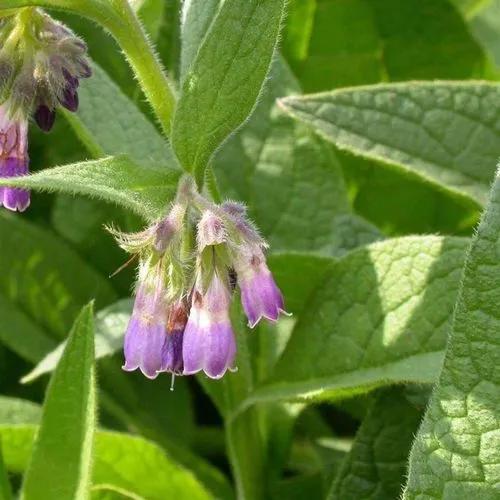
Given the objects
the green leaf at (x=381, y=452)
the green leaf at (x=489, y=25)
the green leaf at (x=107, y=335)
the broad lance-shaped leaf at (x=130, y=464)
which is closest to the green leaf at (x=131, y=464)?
the broad lance-shaped leaf at (x=130, y=464)

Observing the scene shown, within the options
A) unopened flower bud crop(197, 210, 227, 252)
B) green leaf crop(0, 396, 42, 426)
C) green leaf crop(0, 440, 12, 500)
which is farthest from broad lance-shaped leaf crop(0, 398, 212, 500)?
unopened flower bud crop(197, 210, 227, 252)

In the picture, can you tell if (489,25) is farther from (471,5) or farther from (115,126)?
(115,126)

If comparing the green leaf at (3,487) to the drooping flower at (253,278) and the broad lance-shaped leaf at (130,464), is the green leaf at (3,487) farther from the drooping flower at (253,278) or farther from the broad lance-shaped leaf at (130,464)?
the drooping flower at (253,278)

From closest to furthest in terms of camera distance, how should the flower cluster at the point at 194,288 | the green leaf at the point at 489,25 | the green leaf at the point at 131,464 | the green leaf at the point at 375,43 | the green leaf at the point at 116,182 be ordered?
the green leaf at the point at 116,182 < the flower cluster at the point at 194,288 < the green leaf at the point at 131,464 < the green leaf at the point at 375,43 < the green leaf at the point at 489,25

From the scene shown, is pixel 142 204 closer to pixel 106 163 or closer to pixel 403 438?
pixel 106 163

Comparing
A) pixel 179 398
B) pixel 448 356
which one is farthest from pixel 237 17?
pixel 179 398

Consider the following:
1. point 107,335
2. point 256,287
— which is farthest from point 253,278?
point 107,335
